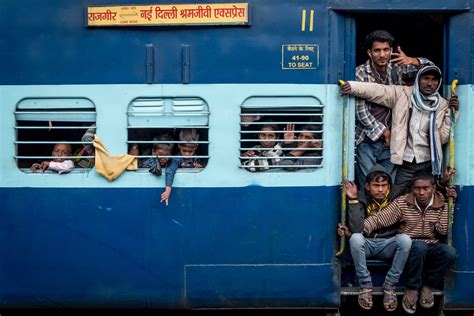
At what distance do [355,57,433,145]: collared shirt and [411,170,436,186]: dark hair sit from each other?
15.6 inches

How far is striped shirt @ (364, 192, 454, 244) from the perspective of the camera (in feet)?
18.5

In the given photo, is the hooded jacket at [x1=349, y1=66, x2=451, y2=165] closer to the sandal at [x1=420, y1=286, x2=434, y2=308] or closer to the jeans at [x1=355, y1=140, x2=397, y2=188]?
the jeans at [x1=355, y1=140, x2=397, y2=188]

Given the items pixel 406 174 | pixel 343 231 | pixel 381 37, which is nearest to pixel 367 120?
pixel 406 174

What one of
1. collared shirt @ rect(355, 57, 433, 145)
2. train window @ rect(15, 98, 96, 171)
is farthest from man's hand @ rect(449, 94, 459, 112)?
train window @ rect(15, 98, 96, 171)

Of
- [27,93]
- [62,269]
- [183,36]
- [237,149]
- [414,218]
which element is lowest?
[62,269]

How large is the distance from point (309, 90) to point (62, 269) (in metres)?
2.19

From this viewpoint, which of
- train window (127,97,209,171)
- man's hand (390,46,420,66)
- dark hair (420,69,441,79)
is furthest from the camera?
man's hand (390,46,420,66)

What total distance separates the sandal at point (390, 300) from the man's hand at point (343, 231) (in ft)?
1.60

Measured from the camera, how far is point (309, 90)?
5.59 m

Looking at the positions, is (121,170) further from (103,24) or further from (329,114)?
(329,114)

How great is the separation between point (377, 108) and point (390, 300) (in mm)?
1398

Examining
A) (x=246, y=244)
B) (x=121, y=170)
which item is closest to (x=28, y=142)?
(x=121, y=170)

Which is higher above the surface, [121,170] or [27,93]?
[27,93]

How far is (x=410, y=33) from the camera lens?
21.7 ft
